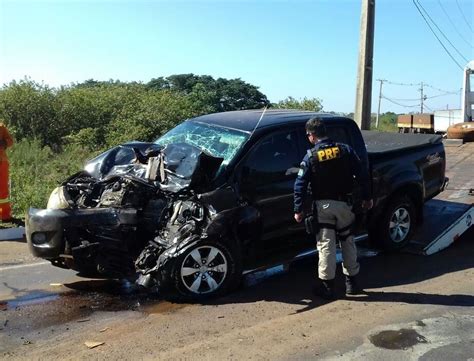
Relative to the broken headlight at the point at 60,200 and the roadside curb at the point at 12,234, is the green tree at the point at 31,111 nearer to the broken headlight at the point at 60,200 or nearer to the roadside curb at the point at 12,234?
the roadside curb at the point at 12,234

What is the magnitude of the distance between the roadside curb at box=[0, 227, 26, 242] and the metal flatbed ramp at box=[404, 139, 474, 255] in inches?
210

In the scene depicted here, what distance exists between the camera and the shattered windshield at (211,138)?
5.53 meters

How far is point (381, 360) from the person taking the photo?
3770 mm

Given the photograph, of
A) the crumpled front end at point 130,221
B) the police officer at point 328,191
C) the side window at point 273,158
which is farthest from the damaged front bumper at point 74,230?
the police officer at point 328,191

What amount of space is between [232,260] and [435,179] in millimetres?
3662

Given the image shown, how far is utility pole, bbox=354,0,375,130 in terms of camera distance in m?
12.0

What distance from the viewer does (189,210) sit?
5.18 meters

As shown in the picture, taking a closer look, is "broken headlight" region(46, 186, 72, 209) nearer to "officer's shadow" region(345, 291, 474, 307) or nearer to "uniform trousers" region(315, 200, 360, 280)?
"uniform trousers" region(315, 200, 360, 280)

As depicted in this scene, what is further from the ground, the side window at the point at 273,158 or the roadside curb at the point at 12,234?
the side window at the point at 273,158

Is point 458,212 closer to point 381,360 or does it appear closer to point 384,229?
point 384,229

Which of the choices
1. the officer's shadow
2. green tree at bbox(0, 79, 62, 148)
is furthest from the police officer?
green tree at bbox(0, 79, 62, 148)

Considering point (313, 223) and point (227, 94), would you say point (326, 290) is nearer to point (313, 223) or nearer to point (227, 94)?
point (313, 223)

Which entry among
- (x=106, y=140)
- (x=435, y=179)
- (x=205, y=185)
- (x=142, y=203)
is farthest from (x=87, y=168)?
(x=106, y=140)

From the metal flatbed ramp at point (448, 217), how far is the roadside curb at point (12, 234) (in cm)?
534
